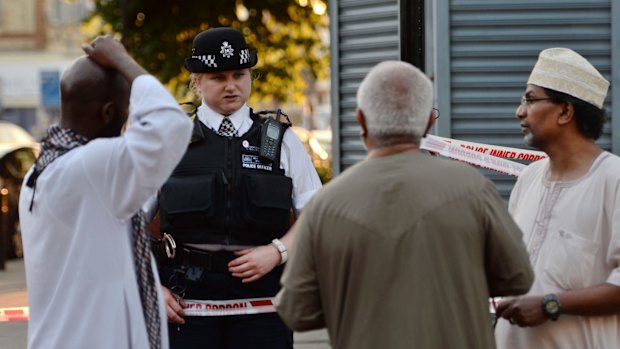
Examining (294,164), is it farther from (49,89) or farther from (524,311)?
(49,89)

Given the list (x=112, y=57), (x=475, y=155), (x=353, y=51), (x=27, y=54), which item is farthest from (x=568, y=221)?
(x=27, y=54)

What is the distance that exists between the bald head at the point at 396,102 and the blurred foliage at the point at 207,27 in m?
16.7

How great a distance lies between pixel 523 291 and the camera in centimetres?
343

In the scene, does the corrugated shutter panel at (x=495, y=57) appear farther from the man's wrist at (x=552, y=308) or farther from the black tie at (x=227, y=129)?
the man's wrist at (x=552, y=308)

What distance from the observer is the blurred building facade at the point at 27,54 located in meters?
46.4

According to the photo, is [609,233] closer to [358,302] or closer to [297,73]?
[358,302]

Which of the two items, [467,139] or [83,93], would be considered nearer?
[83,93]

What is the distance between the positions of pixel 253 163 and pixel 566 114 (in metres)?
1.30

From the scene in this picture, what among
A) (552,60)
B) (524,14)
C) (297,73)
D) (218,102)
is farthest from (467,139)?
(297,73)

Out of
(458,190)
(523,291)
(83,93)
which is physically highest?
(83,93)

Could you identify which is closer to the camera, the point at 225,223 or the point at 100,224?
the point at 100,224

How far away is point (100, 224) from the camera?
3.56 metres

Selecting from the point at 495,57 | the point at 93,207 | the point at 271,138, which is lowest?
the point at 93,207

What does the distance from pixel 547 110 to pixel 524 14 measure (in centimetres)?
306
